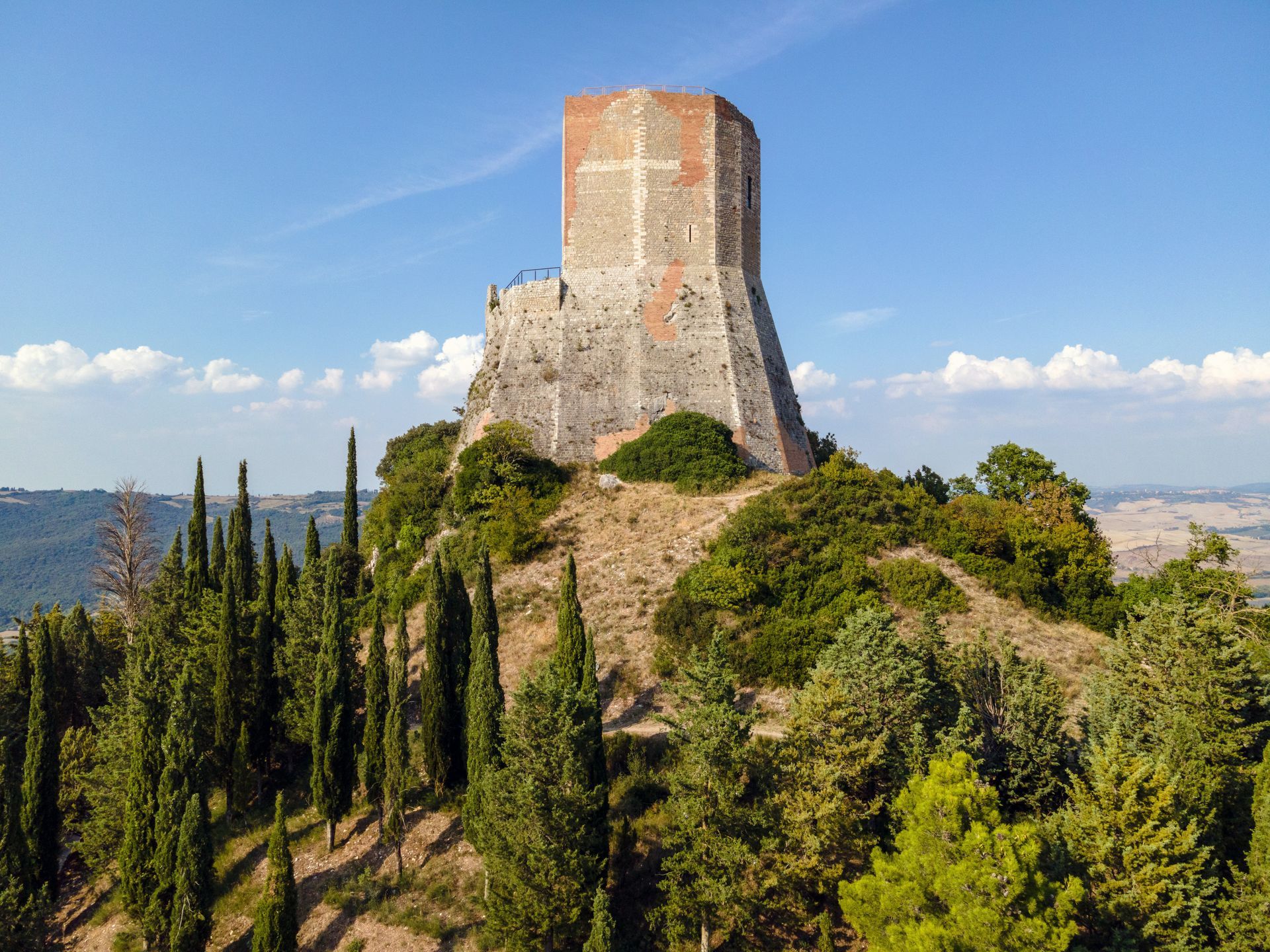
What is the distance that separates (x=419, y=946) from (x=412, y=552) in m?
19.5

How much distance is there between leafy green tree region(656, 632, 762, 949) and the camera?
16.6 m

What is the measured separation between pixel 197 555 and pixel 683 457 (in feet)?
64.3

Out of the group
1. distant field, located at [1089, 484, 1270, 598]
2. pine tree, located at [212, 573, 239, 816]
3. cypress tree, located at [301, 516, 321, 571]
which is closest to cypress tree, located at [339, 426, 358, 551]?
cypress tree, located at [301, 516, 321, 571]

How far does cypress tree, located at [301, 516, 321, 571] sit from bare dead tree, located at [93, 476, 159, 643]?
7.35 metres

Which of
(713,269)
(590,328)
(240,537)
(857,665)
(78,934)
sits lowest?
(78,934)

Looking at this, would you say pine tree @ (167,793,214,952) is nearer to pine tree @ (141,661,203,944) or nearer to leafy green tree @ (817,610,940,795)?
pine tree @ (141,661,203,944)

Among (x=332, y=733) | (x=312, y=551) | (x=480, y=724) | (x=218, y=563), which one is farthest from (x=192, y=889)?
(x=218, y=563)

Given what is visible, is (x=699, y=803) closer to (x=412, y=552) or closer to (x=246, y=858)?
(x=246, y=858)

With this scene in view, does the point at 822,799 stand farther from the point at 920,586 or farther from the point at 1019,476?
the point at 1019,476

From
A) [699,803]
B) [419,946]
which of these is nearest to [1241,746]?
[699,803]

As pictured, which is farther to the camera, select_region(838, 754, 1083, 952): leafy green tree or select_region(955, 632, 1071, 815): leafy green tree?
select_region(955, 632, 1071, 815): leafy green tree

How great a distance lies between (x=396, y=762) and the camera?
67.2 feet

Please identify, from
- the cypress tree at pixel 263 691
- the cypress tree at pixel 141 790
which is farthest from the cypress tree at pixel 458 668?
the cypress tree at pixel 141 790

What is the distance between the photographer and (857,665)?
19.7 metres
